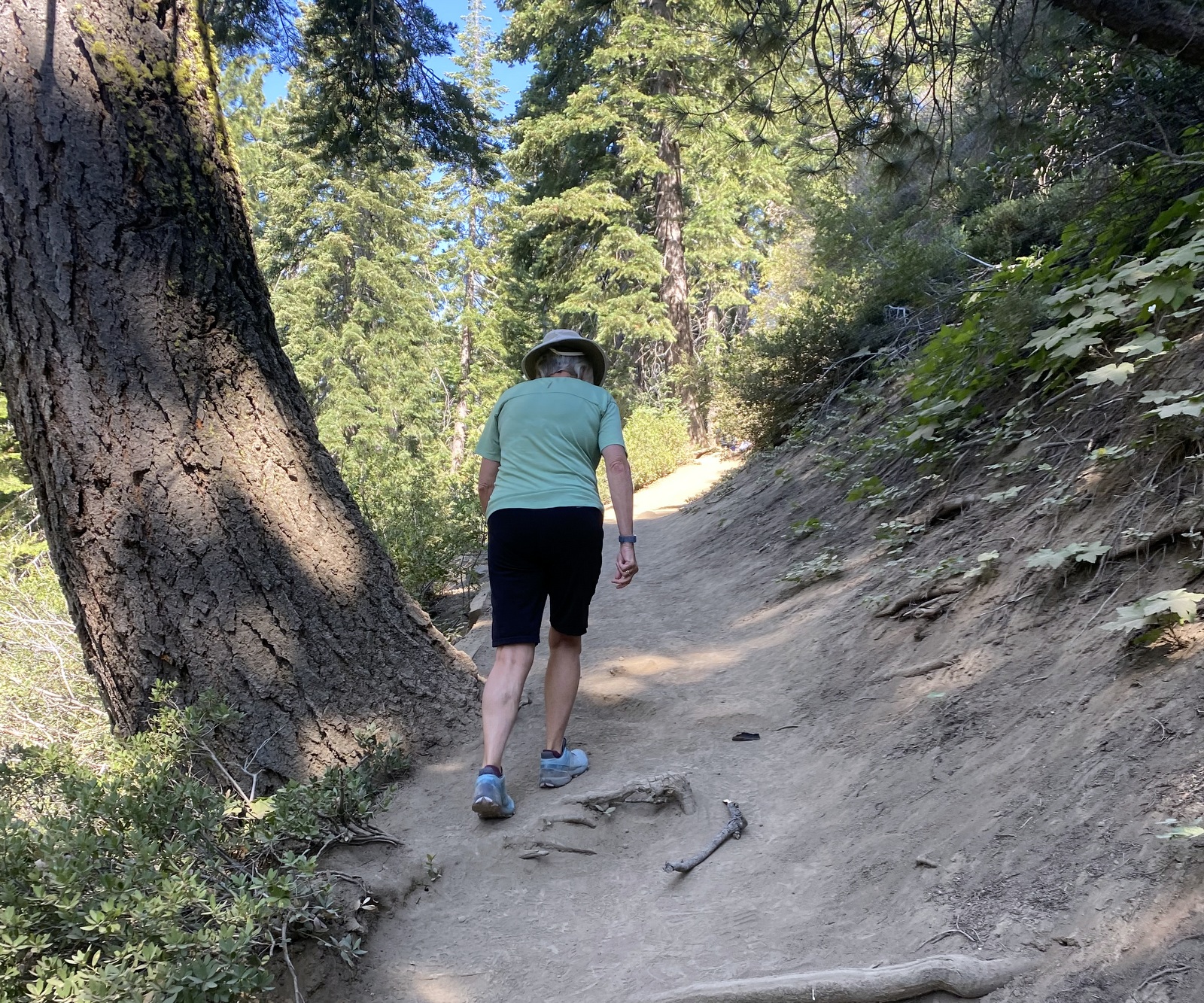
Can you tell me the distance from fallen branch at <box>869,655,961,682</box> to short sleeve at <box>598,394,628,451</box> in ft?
5.01

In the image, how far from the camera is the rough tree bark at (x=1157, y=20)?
3.90 metres

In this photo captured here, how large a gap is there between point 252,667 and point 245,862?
2.92 ft

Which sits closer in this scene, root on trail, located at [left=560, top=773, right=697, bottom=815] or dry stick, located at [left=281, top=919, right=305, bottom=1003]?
dry stick, located at [left=281, top=919, right=305, bottom=1003]

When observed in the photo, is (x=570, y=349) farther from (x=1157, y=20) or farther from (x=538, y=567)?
(x=1157, y=20)

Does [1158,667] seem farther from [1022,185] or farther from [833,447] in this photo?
[1022,185]

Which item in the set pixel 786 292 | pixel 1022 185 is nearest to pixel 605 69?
pixel 786 292

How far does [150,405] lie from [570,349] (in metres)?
1.72

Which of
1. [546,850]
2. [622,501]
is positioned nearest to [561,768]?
[546,850]

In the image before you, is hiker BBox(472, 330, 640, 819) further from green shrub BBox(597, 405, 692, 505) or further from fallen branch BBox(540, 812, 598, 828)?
green shrub BBox(597, 405, 692, 505)

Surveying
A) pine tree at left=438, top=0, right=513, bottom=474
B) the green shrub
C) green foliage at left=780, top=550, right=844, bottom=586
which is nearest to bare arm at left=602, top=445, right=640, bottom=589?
green foliage at left=780, top=550, right=844, bottom=586

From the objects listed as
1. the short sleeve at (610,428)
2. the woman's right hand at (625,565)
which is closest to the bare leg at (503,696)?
the woman's right hand at (625,565)

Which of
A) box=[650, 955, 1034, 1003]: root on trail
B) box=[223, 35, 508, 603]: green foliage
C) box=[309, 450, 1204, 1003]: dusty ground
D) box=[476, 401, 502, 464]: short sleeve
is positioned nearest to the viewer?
box=[650, 955, 1034, 1003]: root on trail

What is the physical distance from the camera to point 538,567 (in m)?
3.34

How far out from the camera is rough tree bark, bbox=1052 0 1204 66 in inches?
154
